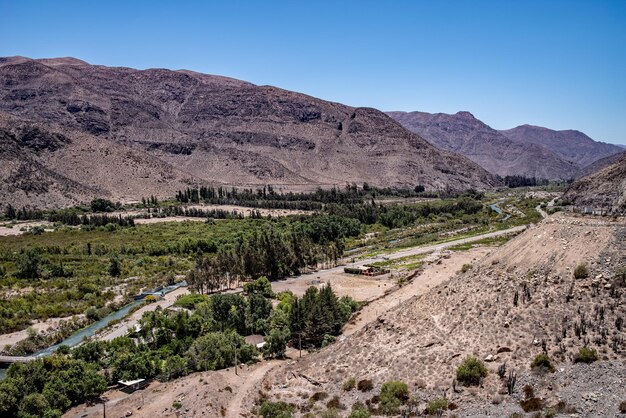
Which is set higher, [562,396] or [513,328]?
[513,328]

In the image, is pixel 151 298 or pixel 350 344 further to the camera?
pixel 151 298

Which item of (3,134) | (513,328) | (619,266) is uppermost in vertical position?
(3,134)

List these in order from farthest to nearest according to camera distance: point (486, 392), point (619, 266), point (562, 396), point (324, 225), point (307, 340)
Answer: point (324, 225), point (307, 340), point (619, 266), point (486, 392), point (562, 396)

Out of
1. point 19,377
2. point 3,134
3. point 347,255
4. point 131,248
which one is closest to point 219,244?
point 131,248

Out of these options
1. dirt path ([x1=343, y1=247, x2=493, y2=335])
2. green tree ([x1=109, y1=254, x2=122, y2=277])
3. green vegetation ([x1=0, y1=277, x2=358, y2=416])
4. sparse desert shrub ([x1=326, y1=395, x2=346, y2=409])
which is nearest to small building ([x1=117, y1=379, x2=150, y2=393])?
green vegetation ([x1=0, y1=277, x2=358, y2=416])

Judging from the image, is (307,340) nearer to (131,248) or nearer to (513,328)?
(513,328)

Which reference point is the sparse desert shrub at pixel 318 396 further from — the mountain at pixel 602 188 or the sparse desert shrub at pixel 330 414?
the mountain at pixel 602 188

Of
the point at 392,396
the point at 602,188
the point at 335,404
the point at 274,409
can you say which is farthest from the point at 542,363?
the point at 602,188
